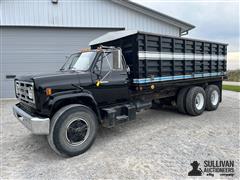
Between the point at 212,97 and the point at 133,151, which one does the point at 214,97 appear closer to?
the point at 212,97

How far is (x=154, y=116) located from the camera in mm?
6891

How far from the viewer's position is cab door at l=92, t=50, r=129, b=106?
14.8ft

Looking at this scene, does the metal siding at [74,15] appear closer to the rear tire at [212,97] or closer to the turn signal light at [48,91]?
the rear tire at [212,97]

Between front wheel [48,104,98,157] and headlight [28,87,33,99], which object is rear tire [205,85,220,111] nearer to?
front wheel [48,104,98,157]

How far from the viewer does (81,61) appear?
4828 millimetres

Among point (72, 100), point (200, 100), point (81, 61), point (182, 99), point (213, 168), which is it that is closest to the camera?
point (213, 168)

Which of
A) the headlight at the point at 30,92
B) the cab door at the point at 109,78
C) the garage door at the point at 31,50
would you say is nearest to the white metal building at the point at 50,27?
the garage door at the point at 31,50

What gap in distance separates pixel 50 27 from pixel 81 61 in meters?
6.81

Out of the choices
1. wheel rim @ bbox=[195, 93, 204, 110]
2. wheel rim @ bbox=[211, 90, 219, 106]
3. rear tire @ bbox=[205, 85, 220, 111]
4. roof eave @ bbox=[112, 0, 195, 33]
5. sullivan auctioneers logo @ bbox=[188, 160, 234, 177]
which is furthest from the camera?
roof eave @ bbox=[112, 0, 195, 33]

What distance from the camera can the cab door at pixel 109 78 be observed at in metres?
4.51

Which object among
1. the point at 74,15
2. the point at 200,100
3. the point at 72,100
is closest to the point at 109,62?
the point at 72,100

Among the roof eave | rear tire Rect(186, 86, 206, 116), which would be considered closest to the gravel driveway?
rear tire Rect(186, 86, 206, 116)

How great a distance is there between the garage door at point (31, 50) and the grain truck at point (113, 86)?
5.70 metres

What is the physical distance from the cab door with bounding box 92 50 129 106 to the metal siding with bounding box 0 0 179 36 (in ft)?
21.9
